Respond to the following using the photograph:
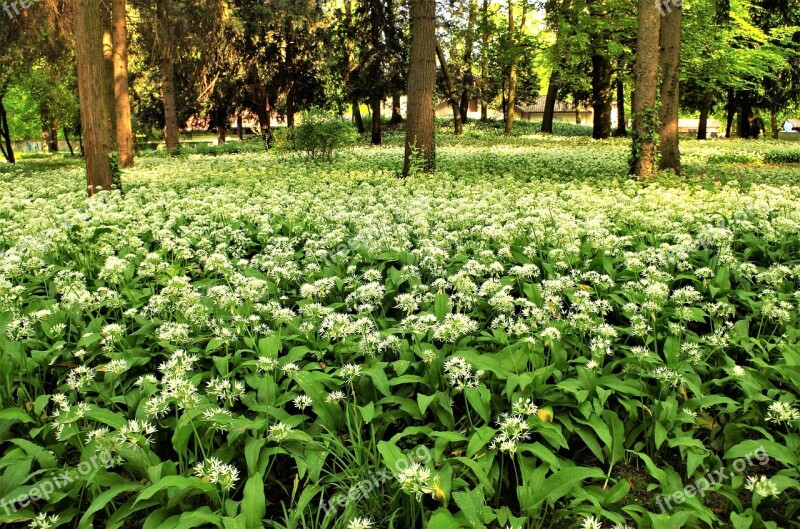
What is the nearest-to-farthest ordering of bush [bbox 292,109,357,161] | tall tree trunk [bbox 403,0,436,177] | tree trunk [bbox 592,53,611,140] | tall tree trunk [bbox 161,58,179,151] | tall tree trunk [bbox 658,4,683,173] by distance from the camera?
tall tree trunk [bbox 403,0,436,177] → tall tree trunk [bbox 658,4,683,173] → bush [bbox 292,109,357,161] → tall tree trunk [bbox 161,58,179,151] → tree trunk [bbox 592,53,611,140]

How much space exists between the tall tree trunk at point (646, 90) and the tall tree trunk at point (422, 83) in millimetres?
4171

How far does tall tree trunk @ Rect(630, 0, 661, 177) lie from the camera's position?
1048 centimetres

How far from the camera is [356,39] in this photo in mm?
27672

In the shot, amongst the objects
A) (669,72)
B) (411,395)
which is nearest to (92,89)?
(411,395)

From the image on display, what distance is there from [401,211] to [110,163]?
601 centimetres

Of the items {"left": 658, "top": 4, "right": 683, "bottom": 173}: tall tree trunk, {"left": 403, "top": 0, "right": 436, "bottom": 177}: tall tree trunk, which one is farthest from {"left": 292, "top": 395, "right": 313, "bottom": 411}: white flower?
{"left": 658, "top": 4, "right": 683, "bottom": 173}: tall tree trunk

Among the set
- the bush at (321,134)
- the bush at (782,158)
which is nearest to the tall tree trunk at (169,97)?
the bush at (321,134)

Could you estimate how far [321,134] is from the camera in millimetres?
16203

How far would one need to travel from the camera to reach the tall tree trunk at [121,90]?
15055 millimetres

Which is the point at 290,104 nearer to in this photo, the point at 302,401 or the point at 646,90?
the point at 646,90

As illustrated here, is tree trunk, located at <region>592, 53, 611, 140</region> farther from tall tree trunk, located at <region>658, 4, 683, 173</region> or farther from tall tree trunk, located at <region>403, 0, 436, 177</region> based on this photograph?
tall tree trunk, located at <region>403, 0, 436, 177</region>

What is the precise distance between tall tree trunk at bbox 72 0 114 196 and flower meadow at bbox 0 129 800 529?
4685 mm

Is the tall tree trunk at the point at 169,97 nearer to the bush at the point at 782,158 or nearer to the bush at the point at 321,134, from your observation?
the bush at the point at 321,134

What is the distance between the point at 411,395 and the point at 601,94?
28261mm
